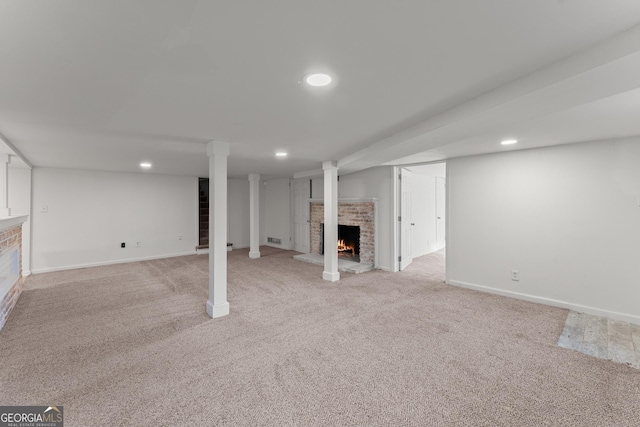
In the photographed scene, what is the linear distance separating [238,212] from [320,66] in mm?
7293

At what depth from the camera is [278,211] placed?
333 inches

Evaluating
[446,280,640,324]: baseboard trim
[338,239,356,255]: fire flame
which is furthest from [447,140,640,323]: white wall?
[338,239,356,255]: fire flame

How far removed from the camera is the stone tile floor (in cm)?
249

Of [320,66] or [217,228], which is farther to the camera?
[217,228]

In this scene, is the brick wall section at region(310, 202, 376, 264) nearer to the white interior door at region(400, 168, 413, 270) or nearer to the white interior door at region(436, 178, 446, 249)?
the white interior door at region(400, 168, 413, 270)

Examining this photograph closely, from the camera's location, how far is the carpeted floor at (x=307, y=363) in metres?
1.80

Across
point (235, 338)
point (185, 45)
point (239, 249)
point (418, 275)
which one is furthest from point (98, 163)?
point (418, 275)

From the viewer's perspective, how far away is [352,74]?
168 centimetres

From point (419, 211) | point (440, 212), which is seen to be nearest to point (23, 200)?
point (419, 211)

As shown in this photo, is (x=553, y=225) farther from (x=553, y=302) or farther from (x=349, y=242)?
(x=349, y=242)

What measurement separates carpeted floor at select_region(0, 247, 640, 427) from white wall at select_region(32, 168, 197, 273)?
1.98 m

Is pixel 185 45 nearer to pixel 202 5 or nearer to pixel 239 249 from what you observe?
pixel 202 5

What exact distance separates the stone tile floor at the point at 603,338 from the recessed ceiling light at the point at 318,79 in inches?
128

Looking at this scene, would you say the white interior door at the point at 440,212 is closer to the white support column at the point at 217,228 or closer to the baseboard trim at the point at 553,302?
the baseboard trim at the point at 553,302
